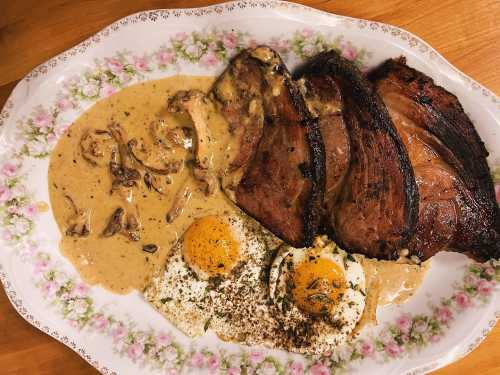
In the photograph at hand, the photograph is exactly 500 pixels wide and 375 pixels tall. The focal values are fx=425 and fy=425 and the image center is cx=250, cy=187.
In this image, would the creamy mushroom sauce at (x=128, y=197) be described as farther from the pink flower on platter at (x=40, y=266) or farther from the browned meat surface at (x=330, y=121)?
the browned meat surface at (x=330, y=121)

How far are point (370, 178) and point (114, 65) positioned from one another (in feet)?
6.71

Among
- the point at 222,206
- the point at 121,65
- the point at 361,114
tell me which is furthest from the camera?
the point at 222,206

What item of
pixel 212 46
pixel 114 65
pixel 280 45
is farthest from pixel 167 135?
pixel 280 45

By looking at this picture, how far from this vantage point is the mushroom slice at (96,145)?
10.7ft

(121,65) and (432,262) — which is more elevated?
(121,65)

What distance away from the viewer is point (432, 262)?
11.5 ft

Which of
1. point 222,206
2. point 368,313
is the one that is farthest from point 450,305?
point 222,206

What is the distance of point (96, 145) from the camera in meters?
3.25

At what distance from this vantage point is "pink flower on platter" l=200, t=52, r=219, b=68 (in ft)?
10.5

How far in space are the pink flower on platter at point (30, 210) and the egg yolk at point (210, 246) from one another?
3.92 feet

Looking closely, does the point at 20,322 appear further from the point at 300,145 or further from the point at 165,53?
the point at 300,145

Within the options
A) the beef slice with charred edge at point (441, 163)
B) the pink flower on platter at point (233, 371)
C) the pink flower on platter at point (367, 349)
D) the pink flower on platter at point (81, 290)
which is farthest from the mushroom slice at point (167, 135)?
the pink flower on platter at point (367, 349)

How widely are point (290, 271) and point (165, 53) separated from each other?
1.93 metres

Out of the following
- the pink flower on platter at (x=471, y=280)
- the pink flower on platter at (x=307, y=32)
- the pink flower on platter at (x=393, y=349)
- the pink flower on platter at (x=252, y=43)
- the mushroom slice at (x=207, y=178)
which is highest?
the pink flower on platter at (x=307, y=32)
